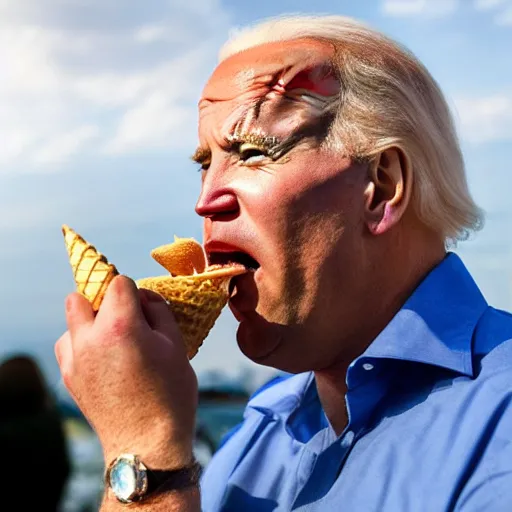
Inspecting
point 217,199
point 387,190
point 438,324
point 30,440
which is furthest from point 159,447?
point 30,440

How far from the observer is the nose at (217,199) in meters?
3.00

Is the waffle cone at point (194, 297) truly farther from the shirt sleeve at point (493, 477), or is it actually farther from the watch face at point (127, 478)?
the shirt sleeve at point (493, 477)

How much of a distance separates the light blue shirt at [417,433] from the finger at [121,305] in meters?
0.77

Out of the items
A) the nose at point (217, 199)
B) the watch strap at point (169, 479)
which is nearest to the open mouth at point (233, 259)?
the nose at point (217, 199)

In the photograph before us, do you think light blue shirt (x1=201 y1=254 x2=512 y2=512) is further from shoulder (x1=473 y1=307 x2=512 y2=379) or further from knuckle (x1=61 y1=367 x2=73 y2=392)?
knuckle (x1=61 y1=367 x2=73 y2=392)

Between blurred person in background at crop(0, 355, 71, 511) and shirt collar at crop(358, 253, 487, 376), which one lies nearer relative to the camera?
shirt collar at crop(358, 253, 487, 376)

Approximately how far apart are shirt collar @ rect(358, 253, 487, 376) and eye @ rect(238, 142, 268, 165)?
0.73m

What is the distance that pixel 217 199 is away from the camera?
302 cm

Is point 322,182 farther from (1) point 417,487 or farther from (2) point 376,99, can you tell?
(1) point 417,487

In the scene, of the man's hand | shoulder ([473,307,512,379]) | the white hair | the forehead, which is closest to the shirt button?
shoulder ([473,307,512,379])

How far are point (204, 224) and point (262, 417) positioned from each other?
1.07 meters

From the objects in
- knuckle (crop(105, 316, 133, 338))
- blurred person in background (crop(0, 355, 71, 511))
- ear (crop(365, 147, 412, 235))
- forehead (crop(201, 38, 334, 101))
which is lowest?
blurred person in background (crop(0, 355, 71, 511))

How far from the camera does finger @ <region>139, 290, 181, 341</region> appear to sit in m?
2.68

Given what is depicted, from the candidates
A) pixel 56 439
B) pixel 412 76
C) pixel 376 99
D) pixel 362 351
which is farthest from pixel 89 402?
pixel 56 439
